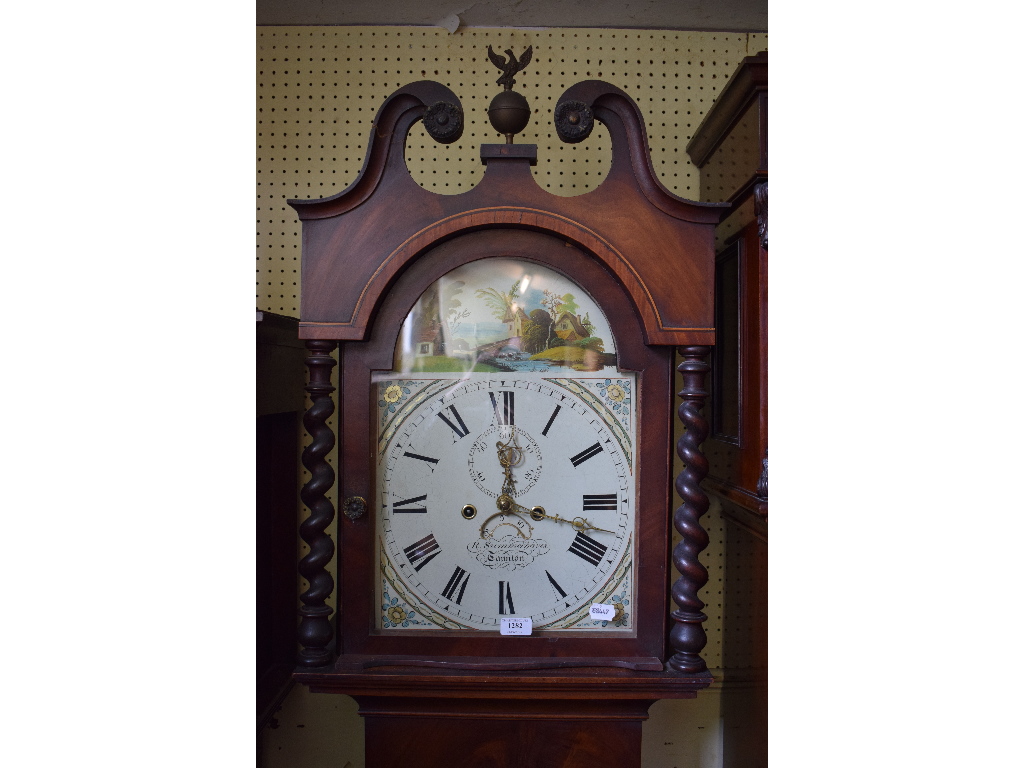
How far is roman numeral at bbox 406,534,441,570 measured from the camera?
1.33 m

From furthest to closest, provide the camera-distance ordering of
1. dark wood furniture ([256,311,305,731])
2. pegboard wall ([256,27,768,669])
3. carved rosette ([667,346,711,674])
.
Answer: pegboard wall ([256,27,768,669]) < dark wood furniture ([256,311,305,731]) < carved rosette ([667,346,711,674])

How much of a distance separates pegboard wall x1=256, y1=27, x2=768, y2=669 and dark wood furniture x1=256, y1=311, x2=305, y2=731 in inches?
12.9

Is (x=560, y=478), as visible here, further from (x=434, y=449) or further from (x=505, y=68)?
(x=505, y=68)

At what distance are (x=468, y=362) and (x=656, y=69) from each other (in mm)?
987

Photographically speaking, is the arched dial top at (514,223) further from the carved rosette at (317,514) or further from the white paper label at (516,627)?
the white paper label at (516,627)

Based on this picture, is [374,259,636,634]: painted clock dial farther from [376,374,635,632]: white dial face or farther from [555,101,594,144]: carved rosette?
[555,101,594,144]: carved rosette

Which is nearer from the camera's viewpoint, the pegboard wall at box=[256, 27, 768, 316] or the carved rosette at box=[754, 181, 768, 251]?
the carved rosette at box=[754, 181, 768, 251]

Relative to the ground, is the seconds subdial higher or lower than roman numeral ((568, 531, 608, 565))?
higher

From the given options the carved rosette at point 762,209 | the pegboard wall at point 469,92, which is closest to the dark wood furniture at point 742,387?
the carved rosette at point 762,209

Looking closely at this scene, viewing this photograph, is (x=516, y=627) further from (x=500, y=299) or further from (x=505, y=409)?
(x=500, y=299)

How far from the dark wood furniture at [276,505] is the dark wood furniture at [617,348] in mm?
254

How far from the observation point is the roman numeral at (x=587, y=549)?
52.4 inches

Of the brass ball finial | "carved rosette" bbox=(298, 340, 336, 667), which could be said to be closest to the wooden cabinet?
the brass ball finial

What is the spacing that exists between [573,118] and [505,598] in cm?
88
